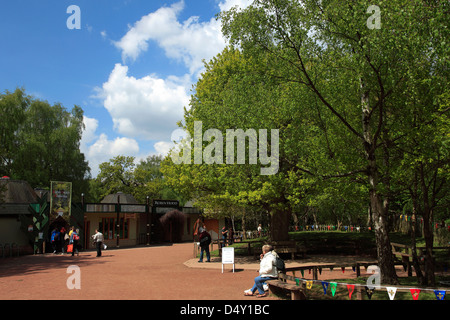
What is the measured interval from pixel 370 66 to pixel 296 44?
230cm

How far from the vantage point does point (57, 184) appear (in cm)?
2553

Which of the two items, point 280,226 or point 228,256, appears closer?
point 228,256

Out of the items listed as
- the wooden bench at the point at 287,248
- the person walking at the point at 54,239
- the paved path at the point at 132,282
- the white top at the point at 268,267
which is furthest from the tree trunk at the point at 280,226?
the person walking at the point at 54,239

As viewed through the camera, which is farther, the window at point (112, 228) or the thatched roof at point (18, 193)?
the window at point (112, 228)

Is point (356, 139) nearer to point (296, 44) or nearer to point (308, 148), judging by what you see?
point (308, 148)

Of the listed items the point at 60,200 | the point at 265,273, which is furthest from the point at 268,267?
the point at 60,200

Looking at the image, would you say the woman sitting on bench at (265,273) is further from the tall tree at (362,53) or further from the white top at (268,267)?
the tall tree at (362,53)

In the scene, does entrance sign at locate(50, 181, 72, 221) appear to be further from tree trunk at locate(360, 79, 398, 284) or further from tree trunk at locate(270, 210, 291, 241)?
tree trunk at locate(360, 79, 398, 284)

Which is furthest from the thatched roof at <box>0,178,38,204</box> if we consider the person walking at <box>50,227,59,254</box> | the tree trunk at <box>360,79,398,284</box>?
the tree trunk at <box>360,79,398,284</box>

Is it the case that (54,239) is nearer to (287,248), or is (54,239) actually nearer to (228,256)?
(228,256)

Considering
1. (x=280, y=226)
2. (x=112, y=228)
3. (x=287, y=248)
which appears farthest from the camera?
(x=112, y=228)

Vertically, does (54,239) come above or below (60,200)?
below

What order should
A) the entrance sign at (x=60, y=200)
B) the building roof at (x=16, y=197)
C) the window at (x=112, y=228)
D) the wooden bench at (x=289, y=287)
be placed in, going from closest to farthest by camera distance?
the wooden bench at (x=289, y=287), the building roof at (x=16, y=197), the entrance sign at (x=60, y=200), the window at (x=112, y=228)
